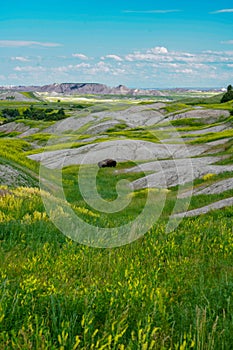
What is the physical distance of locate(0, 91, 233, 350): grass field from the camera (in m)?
4.07

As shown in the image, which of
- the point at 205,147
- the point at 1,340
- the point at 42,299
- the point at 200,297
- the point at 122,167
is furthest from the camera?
the point at 205,147

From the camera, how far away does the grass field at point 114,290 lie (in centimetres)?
407

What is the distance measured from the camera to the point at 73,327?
418cm

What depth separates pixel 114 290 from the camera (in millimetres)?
5098

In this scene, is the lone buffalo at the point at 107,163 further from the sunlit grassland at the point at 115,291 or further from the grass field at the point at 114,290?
the sunlit grassland at the point at 115,291

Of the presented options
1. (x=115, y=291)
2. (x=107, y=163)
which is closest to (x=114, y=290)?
(x=115, y=291)

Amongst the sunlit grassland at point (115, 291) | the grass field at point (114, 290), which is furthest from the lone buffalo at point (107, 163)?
the sunlit grassland at point (115, 291)

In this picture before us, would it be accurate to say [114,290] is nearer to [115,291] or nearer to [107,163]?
[115,291]

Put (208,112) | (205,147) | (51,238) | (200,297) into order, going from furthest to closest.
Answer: (208,112)
(205,147)
(51,238)
(200,297)

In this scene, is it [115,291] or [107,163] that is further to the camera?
[107,163]

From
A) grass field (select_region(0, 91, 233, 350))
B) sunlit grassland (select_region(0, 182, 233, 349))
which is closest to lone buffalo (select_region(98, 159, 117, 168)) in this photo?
grass field (select_region(0, 91, 233, 350))

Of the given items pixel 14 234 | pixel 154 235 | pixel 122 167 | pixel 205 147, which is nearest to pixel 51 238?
pixel 14 234

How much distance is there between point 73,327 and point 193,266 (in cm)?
310

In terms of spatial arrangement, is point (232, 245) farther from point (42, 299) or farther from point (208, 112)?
point (208, 112)
